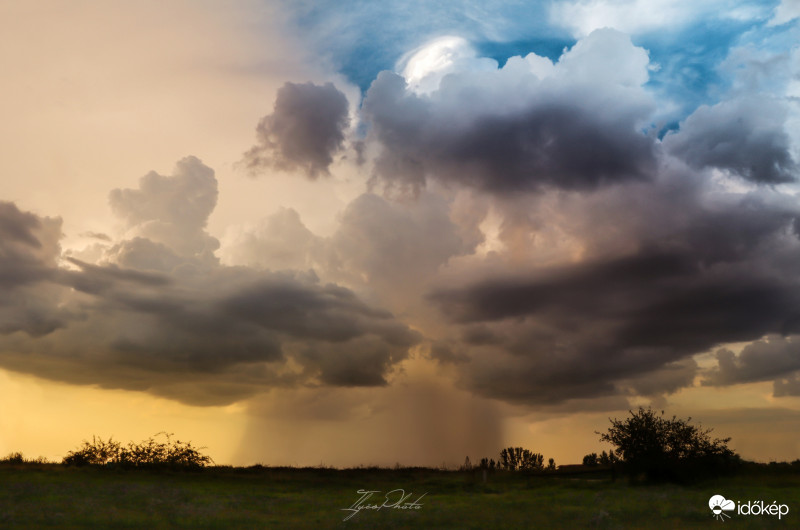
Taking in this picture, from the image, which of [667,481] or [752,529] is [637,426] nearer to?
[667,481]

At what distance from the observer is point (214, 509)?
37375 mm

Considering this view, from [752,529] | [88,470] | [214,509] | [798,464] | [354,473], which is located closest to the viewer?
[752,529]

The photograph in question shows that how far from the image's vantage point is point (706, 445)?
60344 mm

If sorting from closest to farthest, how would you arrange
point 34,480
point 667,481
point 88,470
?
1. point 34,480
2. point 88,470
3. point 667,481

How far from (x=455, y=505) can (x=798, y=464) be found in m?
57.9

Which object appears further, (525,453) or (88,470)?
(525,453)

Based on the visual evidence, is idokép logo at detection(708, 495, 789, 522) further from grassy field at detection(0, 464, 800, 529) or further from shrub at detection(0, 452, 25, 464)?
shrub at detection(0, 452, 25, 464)

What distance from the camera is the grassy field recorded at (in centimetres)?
3450

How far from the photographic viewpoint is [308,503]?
41.1 m

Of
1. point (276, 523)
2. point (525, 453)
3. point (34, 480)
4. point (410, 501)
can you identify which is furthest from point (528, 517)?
point (525, 453)

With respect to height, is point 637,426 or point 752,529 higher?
point 637,426
